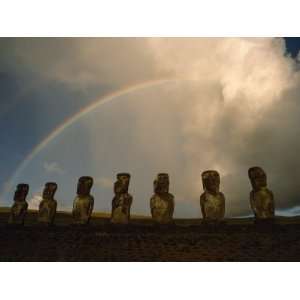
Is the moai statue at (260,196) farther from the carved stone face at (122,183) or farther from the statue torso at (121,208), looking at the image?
the carved stone face at (122,183)

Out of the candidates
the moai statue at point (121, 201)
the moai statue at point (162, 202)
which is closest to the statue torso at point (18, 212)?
the moai statue at point (121, 201)


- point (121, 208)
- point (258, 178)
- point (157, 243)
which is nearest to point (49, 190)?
point (121, 208)

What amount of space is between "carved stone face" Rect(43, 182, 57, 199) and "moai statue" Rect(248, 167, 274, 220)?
17.9 feet

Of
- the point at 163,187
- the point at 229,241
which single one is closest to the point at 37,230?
the point at 163,187

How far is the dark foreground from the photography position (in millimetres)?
7984

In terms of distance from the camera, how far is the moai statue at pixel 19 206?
9.73 meters

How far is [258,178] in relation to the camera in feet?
30.1

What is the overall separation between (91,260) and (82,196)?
6.74 feet

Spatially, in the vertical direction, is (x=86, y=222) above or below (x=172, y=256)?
above

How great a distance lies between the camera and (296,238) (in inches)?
316

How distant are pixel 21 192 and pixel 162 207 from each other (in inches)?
164

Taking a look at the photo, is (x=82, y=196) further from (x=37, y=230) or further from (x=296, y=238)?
(x=296, y=238)

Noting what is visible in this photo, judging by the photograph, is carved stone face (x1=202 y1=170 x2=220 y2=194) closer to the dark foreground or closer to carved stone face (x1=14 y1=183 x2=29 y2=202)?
the dark foreground

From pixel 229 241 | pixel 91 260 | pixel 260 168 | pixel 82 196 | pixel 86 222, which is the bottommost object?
pixel 91 260
